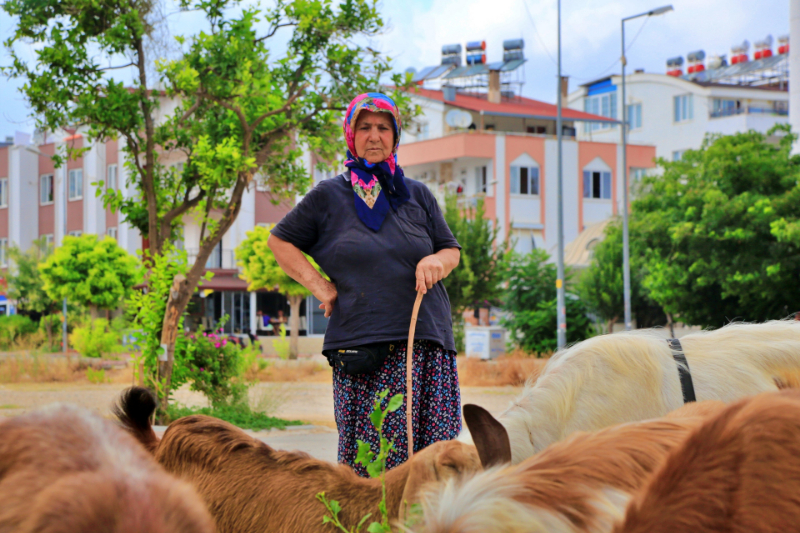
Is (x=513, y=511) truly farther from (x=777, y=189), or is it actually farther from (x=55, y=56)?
(x=777, y=189)

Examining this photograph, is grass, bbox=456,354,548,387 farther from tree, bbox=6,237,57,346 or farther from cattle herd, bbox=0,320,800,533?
tree, bbox=6,237,57,346

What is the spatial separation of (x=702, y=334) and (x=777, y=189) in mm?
19468

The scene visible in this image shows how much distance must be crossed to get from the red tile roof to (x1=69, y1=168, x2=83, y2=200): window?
20.1 metres

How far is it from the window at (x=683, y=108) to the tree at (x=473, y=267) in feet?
91.9

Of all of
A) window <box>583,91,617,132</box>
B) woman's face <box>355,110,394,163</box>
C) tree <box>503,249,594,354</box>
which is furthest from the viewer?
window <box>583,91,617,132</box>

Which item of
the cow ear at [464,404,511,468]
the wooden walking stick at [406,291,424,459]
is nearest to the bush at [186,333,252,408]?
the wooden walking stick at [406,291,424,459]

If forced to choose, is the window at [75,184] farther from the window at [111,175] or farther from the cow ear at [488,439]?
the cow ear at [488,439]

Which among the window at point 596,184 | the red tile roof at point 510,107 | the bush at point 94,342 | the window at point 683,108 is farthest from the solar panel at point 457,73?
the bush at point 94,342

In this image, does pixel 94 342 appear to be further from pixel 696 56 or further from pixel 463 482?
pixel 696 56

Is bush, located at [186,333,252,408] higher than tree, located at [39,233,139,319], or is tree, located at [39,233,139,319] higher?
tree, located at [39,233,139,319]

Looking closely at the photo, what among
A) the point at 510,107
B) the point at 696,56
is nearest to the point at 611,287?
the point at 510,107

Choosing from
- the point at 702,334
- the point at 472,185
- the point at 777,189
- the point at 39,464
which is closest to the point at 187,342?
the point at 702,334

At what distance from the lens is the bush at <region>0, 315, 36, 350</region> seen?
3296 cm

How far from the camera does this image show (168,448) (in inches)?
87.4
